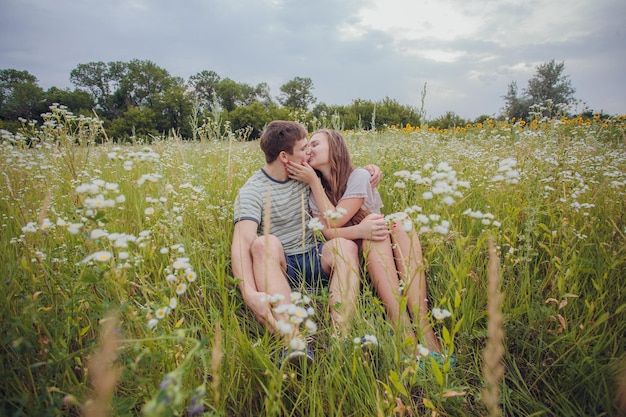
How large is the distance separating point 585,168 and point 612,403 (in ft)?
8.98

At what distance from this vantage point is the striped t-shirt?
254cm

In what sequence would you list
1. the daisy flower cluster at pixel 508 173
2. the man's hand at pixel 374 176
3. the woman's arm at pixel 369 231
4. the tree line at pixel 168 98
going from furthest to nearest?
the tree line at pixel 168 98 → the man's hand at pixel 374 176 → the woman's arm at pixel 369 231 → the daisy flower cluster at pixel 508 173

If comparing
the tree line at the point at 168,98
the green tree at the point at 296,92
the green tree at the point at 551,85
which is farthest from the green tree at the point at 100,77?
the green tree at the point at 551,85

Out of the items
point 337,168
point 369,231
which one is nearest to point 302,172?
point 337,168

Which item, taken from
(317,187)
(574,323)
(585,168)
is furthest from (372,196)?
(585,168)

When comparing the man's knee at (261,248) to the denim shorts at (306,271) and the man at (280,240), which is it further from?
the denim shorts at (306,271)

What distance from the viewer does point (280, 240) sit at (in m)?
2.65

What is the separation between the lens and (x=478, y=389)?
1.51m

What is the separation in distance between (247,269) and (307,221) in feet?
2.32

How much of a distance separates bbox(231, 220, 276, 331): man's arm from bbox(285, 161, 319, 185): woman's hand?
2.05 feet

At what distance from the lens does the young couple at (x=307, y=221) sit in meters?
2.12

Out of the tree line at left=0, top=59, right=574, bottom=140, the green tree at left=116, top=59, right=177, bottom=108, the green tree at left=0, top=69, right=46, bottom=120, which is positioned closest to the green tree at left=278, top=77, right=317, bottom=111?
the tree line at left=0, top=59, right=574, bottom=140

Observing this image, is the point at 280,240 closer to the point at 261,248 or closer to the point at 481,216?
the point at 261,248

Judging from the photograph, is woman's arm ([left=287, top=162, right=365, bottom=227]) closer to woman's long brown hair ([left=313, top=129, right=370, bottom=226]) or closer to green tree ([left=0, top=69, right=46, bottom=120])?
woman's long brown hair ([left=313, top=129, right=370, bottom=226])
